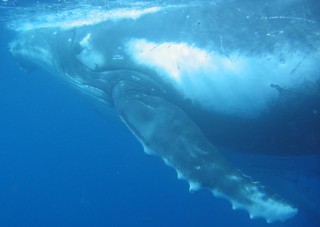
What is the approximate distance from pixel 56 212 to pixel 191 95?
38.7 metres

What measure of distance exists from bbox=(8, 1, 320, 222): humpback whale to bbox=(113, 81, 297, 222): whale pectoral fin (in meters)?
0.01

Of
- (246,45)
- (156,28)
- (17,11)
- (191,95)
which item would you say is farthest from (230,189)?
(17,11)

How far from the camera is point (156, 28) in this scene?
282 inches

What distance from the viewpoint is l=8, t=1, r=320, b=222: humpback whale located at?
525 centimetres

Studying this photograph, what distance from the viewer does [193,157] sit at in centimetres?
529

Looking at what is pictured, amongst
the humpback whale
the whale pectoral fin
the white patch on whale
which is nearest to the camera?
the whale pectoral fin

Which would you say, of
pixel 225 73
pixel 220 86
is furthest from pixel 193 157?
Answer: pixel 225 73

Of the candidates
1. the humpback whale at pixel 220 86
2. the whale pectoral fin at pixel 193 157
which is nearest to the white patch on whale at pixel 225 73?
the humpback whale at pixel 220 86

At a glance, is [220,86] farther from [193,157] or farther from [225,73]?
[193,157]

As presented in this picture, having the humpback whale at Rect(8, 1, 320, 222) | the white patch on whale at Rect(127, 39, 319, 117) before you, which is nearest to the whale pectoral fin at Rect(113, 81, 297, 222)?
the humpback whale at Rect(8, 1, 320, 222)

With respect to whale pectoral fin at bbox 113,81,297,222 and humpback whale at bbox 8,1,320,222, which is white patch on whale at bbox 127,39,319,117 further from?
whale pectoral fin at bbox 113,81,297,222

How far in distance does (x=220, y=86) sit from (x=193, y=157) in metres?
1.59

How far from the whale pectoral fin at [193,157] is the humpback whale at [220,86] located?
15 mm

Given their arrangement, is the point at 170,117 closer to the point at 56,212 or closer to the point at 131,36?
the point at 131,36
